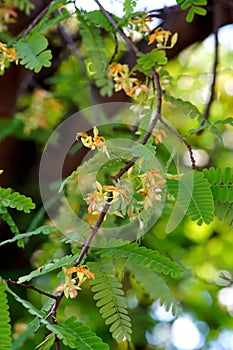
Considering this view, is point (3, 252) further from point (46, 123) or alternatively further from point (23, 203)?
point (23, 203)

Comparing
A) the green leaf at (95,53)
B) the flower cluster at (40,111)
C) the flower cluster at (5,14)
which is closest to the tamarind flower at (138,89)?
the green leaf at (95,53)

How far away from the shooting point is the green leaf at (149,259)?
0.70m

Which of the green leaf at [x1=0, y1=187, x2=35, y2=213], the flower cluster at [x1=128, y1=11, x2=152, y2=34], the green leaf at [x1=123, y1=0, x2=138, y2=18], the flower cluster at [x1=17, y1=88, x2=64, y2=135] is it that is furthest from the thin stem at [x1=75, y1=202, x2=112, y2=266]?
the flower cluster at [x1=17, y1=88, x2=64, y2=135]

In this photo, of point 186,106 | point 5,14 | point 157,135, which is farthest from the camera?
point 5,14

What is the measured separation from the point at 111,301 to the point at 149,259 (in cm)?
7

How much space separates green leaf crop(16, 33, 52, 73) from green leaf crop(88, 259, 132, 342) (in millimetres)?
289

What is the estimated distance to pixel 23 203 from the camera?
774mm

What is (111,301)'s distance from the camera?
732 millimetres

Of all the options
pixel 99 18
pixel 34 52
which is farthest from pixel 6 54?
pixel 99 18

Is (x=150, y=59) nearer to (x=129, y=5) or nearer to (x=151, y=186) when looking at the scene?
(x=129, y=5)

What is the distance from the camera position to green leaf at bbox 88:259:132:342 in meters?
0.72

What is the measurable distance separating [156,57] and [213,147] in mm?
943

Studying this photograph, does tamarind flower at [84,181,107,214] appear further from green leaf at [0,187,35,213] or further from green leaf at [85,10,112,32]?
green leaf at [85,10,112,32]

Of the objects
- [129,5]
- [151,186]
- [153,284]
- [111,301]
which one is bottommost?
[153,284]
